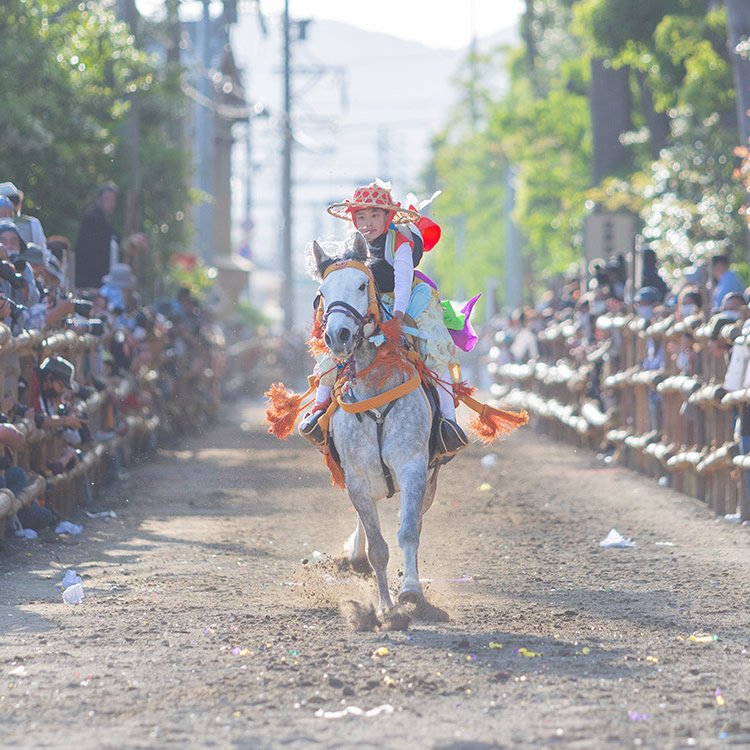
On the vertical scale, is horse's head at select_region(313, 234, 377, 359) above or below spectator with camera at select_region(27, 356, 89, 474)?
above

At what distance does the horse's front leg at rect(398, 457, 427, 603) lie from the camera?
8.31 metres

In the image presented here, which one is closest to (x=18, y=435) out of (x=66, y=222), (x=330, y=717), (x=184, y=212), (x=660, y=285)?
(x=330, y=717)

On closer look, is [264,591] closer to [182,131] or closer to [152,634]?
[152,634]

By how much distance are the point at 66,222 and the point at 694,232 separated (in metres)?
9.92

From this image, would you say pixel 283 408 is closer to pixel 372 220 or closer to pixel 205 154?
pixel 372 220

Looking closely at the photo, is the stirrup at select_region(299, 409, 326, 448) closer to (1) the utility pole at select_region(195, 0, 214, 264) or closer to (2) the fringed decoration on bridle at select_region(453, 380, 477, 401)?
(2) the fringed decoration on bridle at select_region(453, 380, 477, 401)

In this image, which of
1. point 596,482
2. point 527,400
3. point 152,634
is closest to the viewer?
point 152,634

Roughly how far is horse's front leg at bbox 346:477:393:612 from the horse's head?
33.2 inches

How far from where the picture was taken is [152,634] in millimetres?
8047

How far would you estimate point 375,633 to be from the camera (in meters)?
8.07

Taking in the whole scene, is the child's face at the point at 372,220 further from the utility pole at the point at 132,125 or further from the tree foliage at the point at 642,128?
the utility pole at the point at 132,125

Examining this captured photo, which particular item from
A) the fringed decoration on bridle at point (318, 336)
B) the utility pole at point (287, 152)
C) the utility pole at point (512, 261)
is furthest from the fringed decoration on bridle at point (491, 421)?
the utility pole at point (512, 261)

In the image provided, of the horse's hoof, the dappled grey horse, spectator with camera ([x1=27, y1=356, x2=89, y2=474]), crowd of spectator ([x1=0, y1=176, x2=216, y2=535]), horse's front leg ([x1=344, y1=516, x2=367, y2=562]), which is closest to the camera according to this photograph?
the horse's hoof

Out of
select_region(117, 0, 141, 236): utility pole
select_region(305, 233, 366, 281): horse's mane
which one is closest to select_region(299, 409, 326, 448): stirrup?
select_region(305, 233, 366, 281): horse's mane
